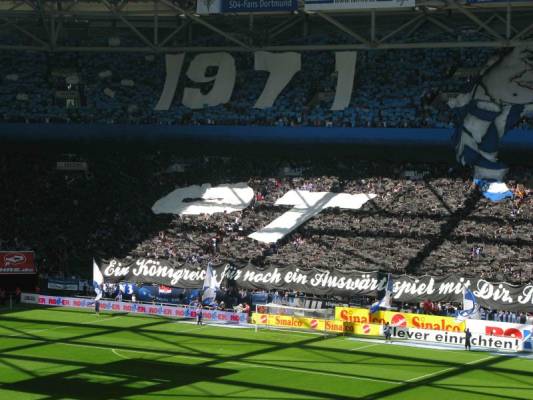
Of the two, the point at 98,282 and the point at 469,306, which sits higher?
the point at 98,282

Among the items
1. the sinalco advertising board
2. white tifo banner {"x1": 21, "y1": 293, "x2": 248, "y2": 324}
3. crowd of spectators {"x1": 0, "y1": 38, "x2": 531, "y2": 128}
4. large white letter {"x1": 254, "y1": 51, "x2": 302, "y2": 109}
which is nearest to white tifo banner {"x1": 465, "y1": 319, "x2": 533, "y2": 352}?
the sinalco advertising board

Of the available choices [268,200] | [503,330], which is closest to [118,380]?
[503,330]

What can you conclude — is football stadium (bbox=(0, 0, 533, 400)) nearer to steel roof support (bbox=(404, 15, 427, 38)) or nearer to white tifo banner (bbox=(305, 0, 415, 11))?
white tifo banner (bbox=(305, 0, 415, 11))

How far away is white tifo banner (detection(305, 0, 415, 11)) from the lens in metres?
48.4

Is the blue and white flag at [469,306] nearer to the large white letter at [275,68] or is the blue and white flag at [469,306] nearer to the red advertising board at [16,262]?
the red advertising board at [16,262]

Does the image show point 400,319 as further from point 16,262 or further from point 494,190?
point 16,262

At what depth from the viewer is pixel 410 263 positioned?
47.5 m

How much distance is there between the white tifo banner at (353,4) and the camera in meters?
48.4

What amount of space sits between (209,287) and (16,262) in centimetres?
1068

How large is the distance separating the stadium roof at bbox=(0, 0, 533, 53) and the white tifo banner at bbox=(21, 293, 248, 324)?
1579 cm

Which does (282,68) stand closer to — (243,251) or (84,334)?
(243,251)

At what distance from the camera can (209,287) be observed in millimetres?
46188

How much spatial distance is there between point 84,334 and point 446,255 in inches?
670

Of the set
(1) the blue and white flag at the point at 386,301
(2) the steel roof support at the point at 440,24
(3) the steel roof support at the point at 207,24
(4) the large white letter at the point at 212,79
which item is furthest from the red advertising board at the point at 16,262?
(2) the steel roof support at the point at 440,24
